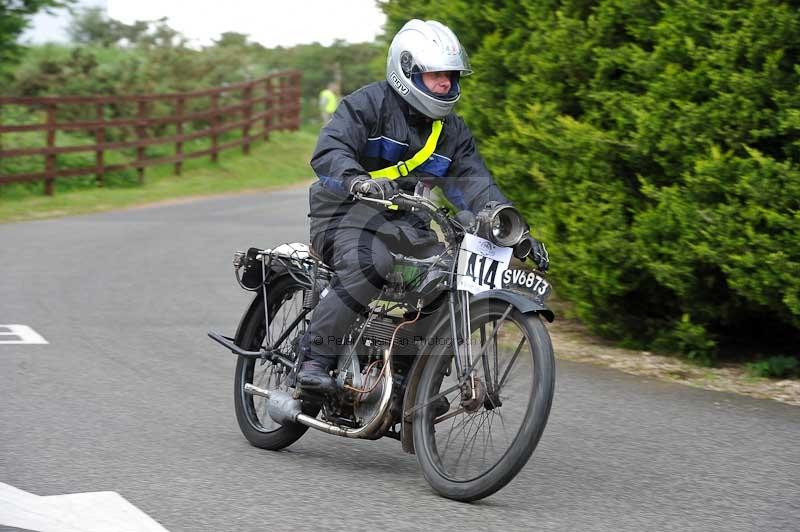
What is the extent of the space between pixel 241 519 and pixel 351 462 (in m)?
1.15

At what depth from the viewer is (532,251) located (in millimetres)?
5402

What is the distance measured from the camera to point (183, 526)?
15.8 ft

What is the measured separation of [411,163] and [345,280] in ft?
2.09

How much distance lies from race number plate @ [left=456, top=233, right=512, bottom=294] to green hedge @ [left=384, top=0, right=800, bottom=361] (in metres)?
2.63

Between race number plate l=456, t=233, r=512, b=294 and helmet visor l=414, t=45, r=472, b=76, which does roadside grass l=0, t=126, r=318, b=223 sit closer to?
helmet visor l=414, t=45, r=472, b=76

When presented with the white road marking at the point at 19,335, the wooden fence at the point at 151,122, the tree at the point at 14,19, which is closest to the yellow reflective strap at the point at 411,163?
the white road marking at the point at 19,335

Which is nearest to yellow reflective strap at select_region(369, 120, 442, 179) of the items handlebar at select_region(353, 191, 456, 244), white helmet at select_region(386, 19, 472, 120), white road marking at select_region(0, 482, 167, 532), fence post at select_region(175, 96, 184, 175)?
white helmet at select_region(386, 19, 472, 120)

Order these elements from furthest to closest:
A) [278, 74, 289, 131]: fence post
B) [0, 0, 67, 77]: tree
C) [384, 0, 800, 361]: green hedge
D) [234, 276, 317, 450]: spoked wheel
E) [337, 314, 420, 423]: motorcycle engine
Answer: [278, 74, 289, 131]: fence post → [0, 0, 67, 77]: tree → [384, 0, 800, 361]: green hedge → [234, 276, 317, 450]: spoked wheel → [337, 314, 420, 423]: motorcycle engine

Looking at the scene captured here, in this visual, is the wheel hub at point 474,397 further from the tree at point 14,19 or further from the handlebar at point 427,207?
the tree at point 14,19

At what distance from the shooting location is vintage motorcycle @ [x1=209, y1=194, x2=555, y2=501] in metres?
5.04

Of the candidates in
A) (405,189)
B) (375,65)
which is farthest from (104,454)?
(375,65)

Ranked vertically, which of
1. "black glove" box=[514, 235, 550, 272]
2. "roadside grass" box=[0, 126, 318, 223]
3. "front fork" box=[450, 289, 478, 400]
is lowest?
"roadside grass" box=[0, 126, 318, 223]

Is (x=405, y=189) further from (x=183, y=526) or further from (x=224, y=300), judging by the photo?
(x=224, y=300)

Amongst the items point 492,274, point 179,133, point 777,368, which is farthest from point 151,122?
point 492,274
